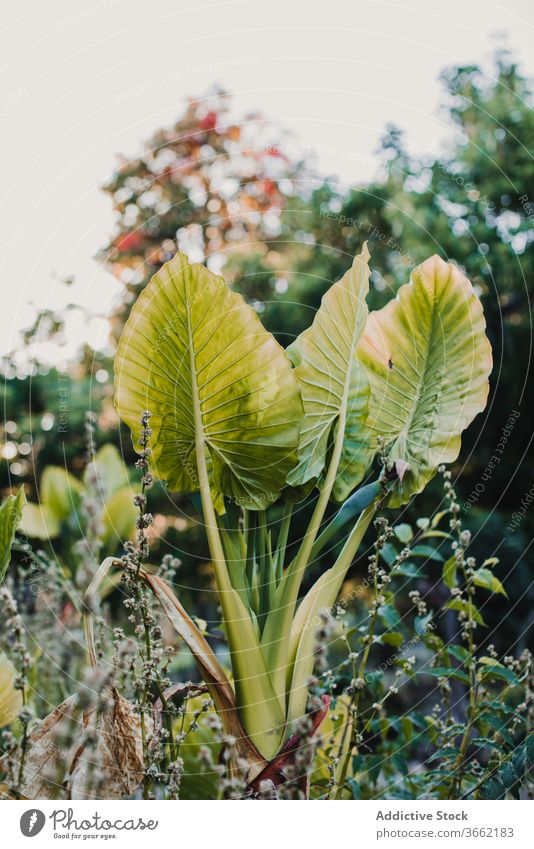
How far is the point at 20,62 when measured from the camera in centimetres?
70

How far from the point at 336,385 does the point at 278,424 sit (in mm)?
83

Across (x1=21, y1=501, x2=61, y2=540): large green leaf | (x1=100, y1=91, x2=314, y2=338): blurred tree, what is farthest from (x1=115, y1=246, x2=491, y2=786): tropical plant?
→ (x1=21, y1=501, x2=61, y2=540): large green leaf

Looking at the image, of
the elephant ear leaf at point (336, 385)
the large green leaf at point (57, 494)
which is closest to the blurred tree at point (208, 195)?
the elephant ear leaf at point (336, 385)

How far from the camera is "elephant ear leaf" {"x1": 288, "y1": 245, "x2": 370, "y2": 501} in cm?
60

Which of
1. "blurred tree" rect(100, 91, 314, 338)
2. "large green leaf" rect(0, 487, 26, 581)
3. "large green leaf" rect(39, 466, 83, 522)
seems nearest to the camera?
"large green leaf" rect(0, 487, 26, 581)

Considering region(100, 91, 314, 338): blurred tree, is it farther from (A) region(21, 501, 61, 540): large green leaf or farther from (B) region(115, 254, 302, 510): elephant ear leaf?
(A) region(21, 501, 61, 540): large green leaf

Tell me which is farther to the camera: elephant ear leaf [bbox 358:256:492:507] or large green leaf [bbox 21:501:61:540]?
large green leaf [bbox 21:501:61:540]
